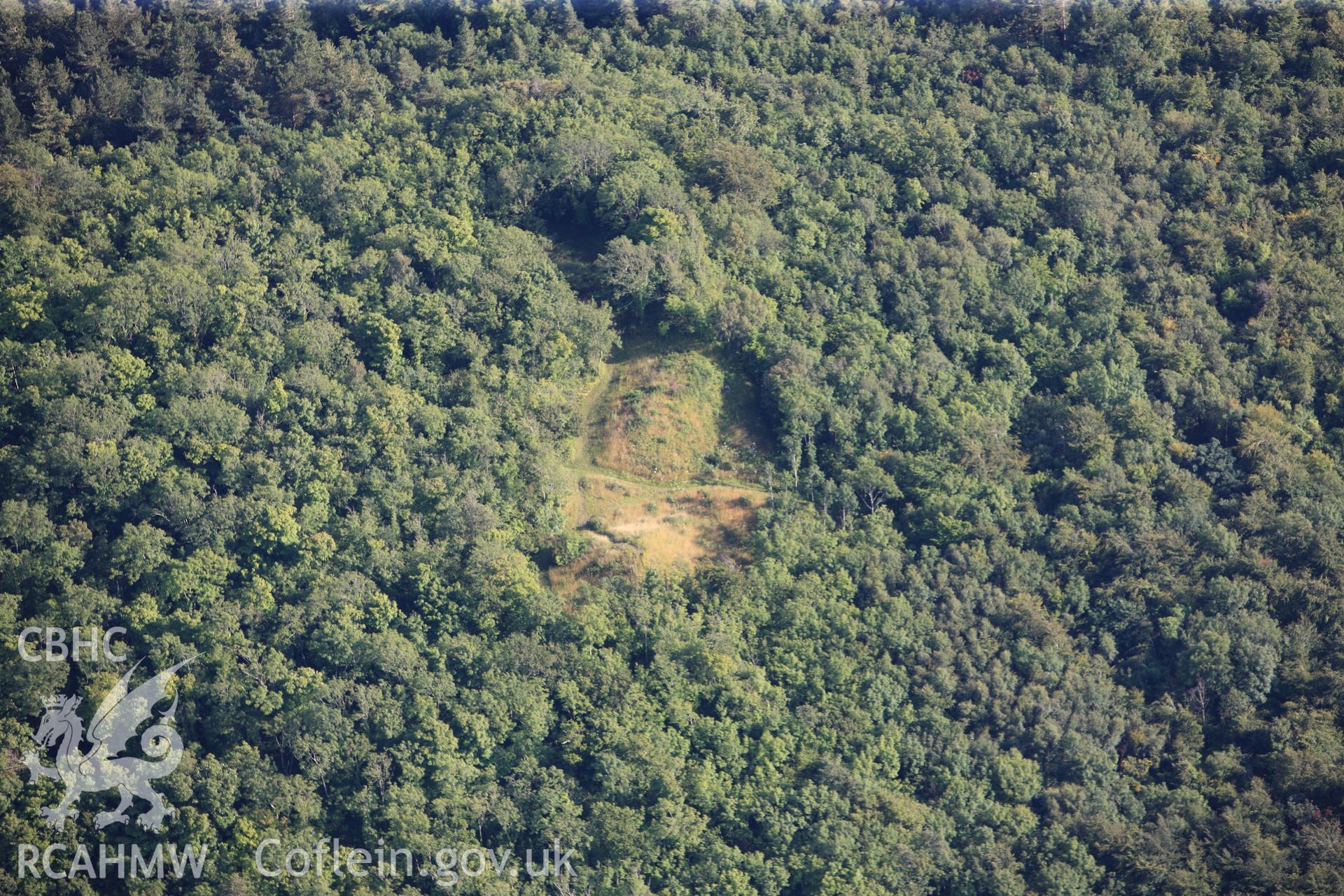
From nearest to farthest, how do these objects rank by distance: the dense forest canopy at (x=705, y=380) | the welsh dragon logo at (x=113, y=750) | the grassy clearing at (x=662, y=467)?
the welsh dragon logo at (x=113, y=750)
the dense forest canopy at (x=705, y=380)
the grassy clearing at (x=662, y=467)

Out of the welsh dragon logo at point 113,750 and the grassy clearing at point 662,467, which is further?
the grassy clearing at point 662,467

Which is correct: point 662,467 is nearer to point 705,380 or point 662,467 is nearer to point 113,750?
point 705,380

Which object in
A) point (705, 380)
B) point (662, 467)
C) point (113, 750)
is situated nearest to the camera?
point (113, 750)

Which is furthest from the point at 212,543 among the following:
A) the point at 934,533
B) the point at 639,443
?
the point at 934,533

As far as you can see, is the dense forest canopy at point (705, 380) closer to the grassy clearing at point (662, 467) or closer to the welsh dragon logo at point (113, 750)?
the welsh dragon logo at point (113, 750)

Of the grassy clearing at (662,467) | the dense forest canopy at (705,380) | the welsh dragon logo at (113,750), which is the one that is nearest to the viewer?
the welsh dragon logo at (113,750)

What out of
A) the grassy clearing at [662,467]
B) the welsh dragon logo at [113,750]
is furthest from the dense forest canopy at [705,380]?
the grassy clearing at [662,467]

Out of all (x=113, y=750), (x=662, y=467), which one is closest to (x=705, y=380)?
(x=662, y=467)
